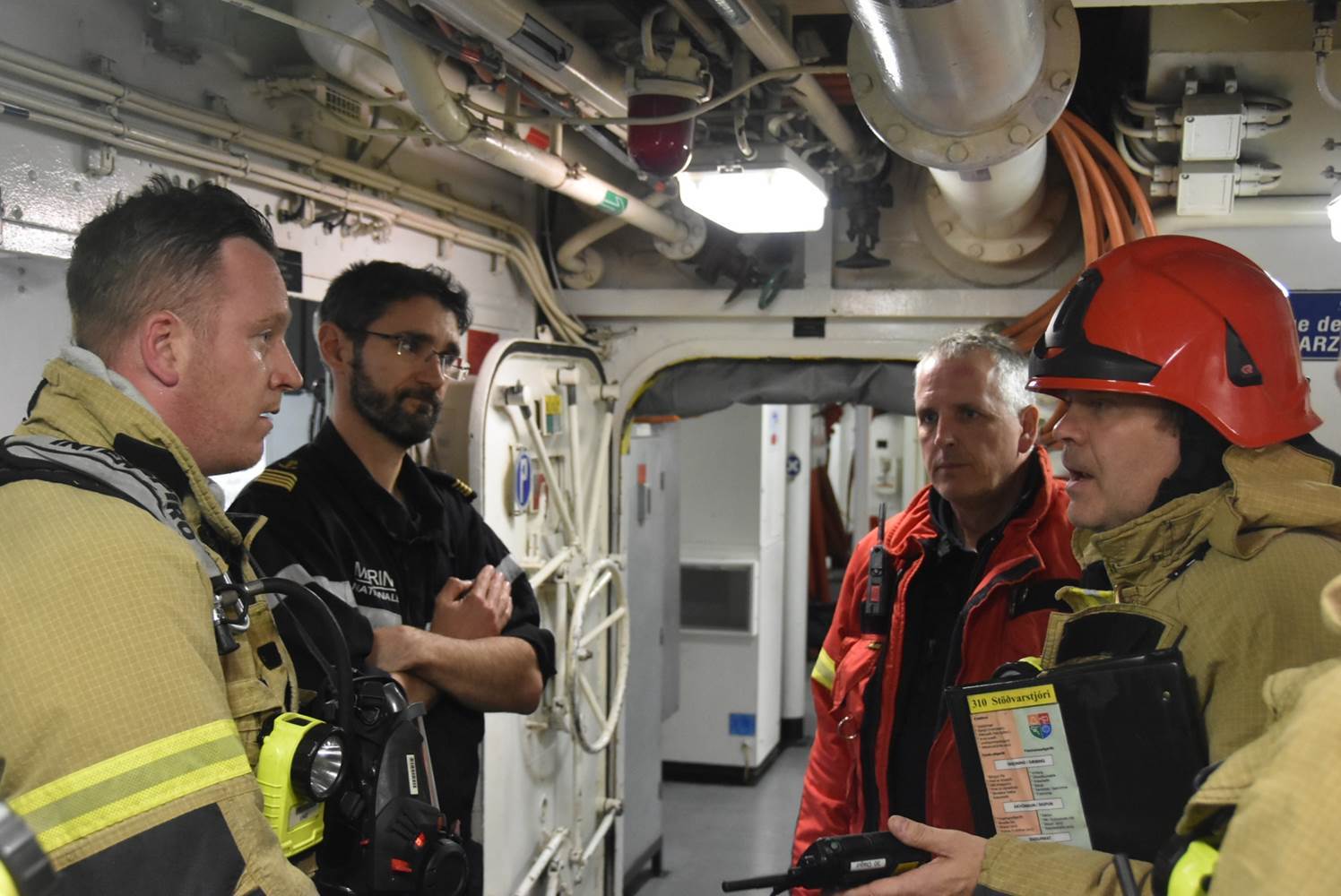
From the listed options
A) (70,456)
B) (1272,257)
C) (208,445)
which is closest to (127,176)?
(208,445)

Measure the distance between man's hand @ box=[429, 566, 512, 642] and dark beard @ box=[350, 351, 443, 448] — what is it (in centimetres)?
36

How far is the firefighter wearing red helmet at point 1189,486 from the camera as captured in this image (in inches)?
53.7

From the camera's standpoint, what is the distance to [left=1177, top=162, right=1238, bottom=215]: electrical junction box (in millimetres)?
2732

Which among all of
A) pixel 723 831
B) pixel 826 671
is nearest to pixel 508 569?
pixel 826 671

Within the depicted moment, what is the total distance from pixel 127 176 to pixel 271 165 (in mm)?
481

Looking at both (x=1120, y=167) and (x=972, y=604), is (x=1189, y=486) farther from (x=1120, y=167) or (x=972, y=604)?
(x=1120, y=167)

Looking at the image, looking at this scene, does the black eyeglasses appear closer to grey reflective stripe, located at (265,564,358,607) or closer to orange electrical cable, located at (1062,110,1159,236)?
grey reflective stripe, located at (265,564,358,607)

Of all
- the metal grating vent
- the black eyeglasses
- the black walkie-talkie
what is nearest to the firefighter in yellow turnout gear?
the black eyeglasses

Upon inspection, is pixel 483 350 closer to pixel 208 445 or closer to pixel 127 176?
pixel 127 176

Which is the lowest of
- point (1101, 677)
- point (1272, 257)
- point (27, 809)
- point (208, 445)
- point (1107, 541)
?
point (27, 809)

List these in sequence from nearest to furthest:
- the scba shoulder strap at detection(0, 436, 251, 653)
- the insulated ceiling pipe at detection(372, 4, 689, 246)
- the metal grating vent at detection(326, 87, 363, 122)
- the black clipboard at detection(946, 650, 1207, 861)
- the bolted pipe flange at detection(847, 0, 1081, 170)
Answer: the scba shoulder strap at detection(0, 436, 251, 653) → the black clipboard at detection(946, 650, 1207, 861) → the bolted pipe flange at detection(847, 0, 1081, 170) → the insulated ceiling pipe at detection(372, 4, 689, 246) → the metal grating vent at detection(326, 87, 363, 122)

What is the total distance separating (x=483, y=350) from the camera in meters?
4.03

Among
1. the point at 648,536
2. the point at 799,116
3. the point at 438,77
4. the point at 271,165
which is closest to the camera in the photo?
the point at 438,77

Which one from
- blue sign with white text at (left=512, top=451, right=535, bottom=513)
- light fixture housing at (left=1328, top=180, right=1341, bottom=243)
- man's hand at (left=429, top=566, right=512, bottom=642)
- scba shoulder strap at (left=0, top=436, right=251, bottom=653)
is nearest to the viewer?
scba shoulder strap at (left=0, top=436, right=251, bottom=653)
